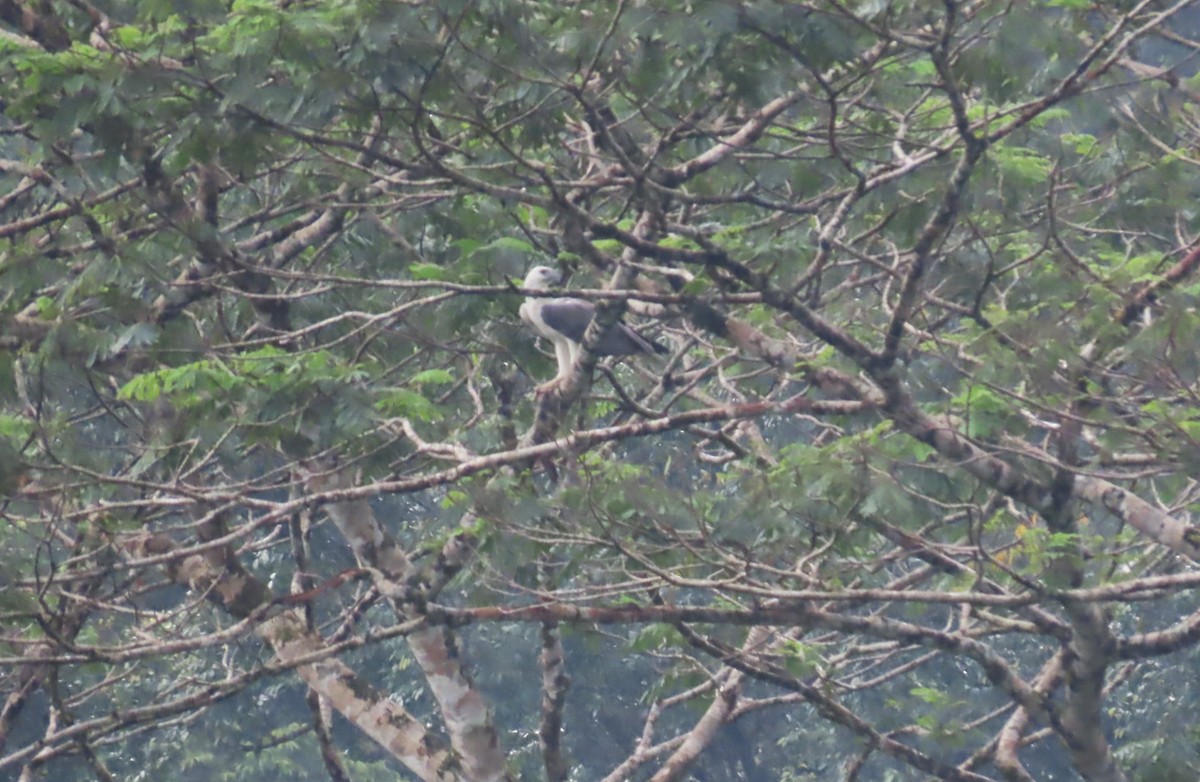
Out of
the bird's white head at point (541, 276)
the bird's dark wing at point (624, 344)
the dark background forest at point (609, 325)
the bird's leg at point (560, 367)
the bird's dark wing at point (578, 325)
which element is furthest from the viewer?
the bird's white head at point (541, 276)

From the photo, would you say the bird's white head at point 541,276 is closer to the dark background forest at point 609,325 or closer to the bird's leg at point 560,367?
the dark background forest at point 609,325

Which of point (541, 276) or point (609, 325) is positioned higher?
point (609, 325)

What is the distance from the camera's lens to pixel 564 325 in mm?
6512

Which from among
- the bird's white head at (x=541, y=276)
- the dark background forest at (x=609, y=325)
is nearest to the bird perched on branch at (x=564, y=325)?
the bird's white head at (x=541, y=276)

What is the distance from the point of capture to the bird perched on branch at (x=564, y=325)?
6.43 meters

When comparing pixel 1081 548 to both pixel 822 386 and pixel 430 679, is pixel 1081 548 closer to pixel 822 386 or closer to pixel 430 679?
pixel 822 386

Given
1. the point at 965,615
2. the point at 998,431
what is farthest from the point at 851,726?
the point at 998,431

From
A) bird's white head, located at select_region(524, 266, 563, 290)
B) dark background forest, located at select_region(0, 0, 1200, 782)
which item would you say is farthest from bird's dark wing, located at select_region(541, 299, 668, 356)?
dark background forest, located at select_region(0, 0, 1200, 782)

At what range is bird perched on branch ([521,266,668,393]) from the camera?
643 centimetres

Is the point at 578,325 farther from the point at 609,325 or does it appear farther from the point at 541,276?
the point at 609,325

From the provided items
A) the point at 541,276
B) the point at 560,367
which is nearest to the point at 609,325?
the point at 560,367

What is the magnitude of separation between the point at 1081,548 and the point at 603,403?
245 centimetres

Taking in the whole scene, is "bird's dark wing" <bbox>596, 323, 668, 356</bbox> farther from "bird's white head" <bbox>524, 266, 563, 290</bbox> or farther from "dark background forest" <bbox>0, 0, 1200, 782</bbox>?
"bird's white head" <bbox>524, 266, 563, 290</bbox>

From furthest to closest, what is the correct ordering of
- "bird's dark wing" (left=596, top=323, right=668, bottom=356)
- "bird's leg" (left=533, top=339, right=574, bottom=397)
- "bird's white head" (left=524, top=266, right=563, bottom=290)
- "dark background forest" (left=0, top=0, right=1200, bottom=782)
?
"bird's white head" (left=524, top=266, right=563, bottom=290) < "bird's dark wing" (left=596, top=323, right=668, bottom=356) < "bird's leg" (left=533, top=339, right=574, bottom=397) < "dark background forest" (left=0, top=0, right=1200, bottom=782)
